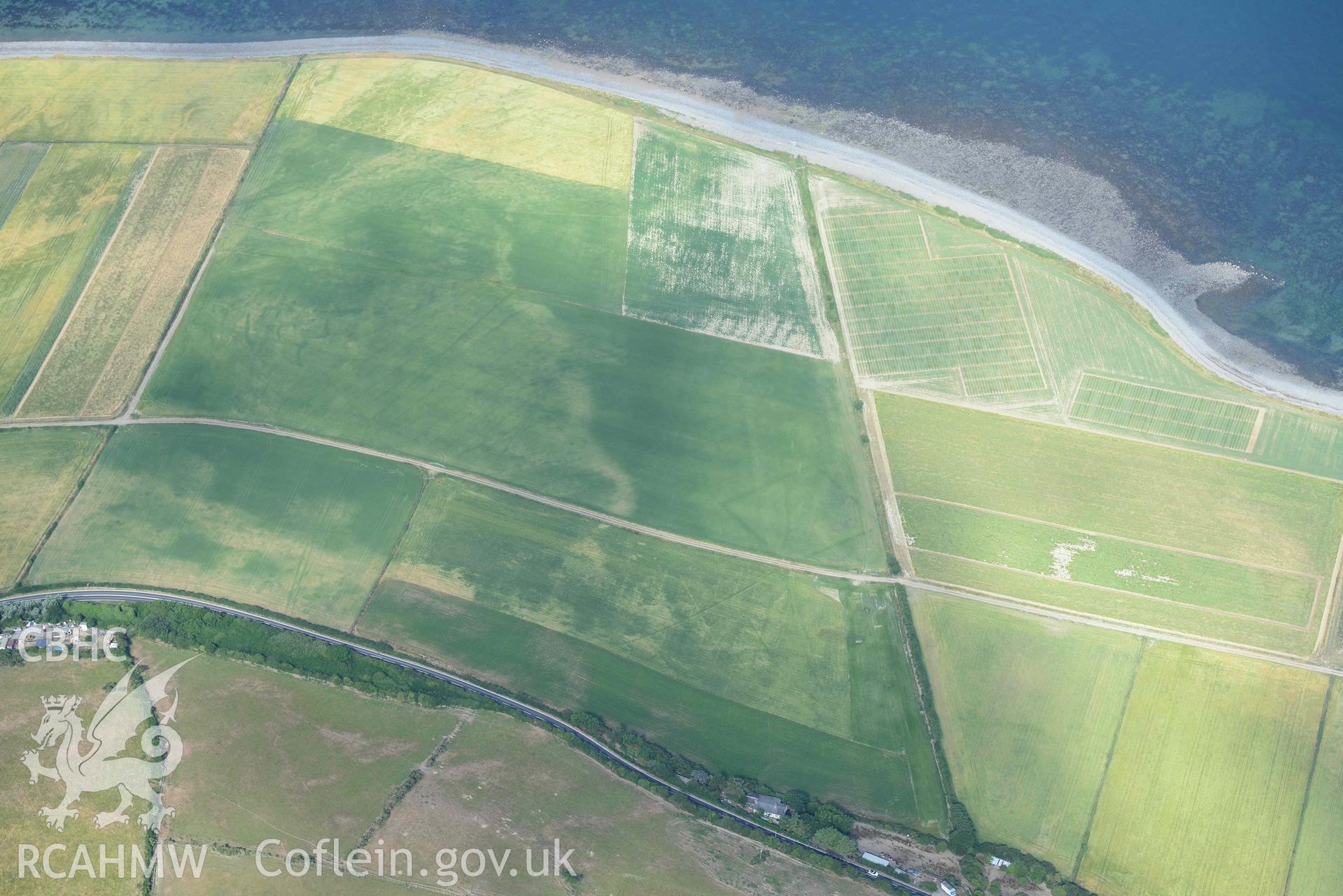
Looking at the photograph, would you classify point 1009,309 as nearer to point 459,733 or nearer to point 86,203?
point 459,733

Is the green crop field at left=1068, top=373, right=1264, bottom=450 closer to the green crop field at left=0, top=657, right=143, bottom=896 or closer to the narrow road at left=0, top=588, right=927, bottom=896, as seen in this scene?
the narrow road at left=0, top=588, right=927, bottom=896

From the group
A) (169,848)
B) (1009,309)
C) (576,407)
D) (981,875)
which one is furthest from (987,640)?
(169,848)

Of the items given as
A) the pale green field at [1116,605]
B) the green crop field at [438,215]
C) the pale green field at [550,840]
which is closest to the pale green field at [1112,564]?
the pale green field at [1116,605]

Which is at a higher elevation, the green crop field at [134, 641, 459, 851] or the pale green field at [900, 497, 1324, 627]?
the pale green field at [900, 497, 1324, 627]

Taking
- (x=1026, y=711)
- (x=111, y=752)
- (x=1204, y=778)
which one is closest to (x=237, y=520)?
(x=111, y=752)

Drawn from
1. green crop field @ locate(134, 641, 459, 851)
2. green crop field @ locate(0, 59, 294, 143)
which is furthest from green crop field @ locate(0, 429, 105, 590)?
green crop field @ locate(0, 59, 294, 143)

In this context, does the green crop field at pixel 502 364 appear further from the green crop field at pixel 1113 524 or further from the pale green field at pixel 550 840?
the pale green field at pixel 550 840
